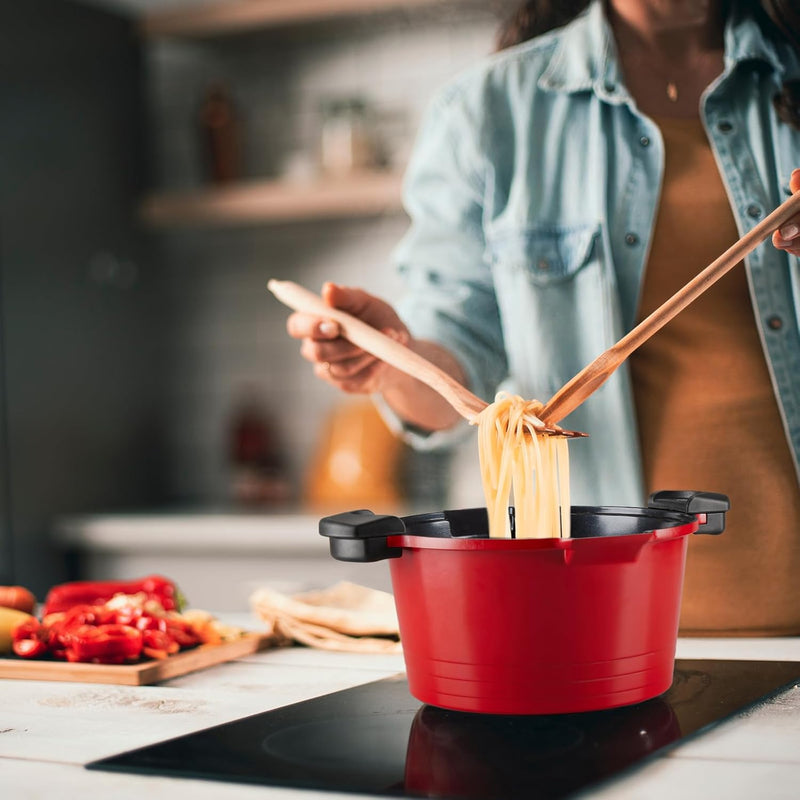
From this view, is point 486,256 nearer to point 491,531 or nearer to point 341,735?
point 491,531

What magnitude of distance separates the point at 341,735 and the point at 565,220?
851 millimetres

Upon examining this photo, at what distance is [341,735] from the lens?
0.83m

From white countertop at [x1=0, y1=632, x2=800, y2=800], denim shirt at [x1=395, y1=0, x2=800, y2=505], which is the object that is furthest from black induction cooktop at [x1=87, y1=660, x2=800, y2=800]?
denim shirt at [x1=395, y1=0, x2=800, y2=505]

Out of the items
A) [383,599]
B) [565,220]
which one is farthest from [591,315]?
[383,599]

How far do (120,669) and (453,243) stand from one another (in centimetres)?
73

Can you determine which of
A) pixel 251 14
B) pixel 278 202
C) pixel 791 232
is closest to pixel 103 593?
pixel 791 232

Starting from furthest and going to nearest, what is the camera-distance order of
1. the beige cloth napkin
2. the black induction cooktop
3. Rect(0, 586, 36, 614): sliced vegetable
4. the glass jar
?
the glass jar, Rect(0, 586, 36, 614): sliced vegetable, the beige cloth napkin, the black induction cooktop

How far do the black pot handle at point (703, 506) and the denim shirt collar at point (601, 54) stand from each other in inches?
26.0

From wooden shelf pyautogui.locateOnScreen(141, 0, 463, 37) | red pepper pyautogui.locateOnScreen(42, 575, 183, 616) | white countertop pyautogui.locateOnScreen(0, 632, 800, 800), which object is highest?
wooden shelf pyautogui.locateOnScreen(141, 0, 463, 37)

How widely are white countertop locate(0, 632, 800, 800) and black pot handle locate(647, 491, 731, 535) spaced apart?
0.47ft

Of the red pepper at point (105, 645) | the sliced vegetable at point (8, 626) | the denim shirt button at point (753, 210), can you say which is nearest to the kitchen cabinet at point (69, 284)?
the sliced vegetable at point (8, 626)

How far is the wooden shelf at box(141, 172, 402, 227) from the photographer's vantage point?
2.95 metres

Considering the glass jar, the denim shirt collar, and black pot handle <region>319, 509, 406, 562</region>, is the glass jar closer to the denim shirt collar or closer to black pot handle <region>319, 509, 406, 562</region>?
the denim shirt collar

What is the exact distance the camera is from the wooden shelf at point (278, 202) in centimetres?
295
